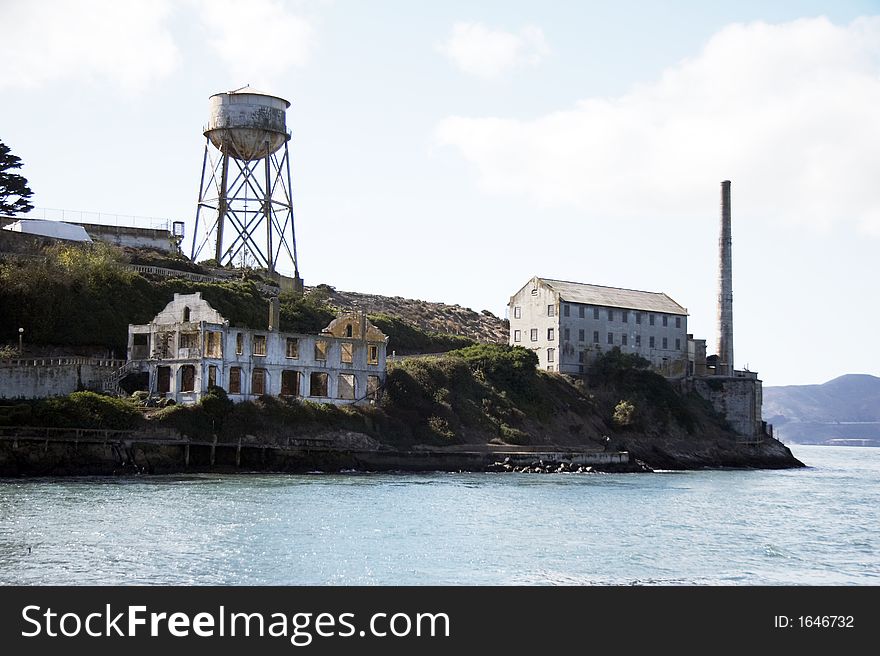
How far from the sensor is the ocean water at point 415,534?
1188 inches

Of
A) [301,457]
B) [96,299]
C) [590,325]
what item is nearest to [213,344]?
[301,457]

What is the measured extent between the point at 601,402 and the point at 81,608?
6903 cm

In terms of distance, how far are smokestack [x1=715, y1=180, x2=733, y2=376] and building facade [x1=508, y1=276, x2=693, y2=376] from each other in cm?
303

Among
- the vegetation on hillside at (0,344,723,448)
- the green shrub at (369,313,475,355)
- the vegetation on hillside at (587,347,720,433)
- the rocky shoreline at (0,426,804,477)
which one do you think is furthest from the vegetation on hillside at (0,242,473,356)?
the vegetation on hillside at (587,347,720,433)

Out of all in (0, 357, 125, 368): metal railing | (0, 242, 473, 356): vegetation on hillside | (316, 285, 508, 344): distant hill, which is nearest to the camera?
(0, 357, 125, 368): metal railing

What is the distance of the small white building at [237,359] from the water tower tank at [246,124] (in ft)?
70.5

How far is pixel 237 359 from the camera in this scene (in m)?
68.4

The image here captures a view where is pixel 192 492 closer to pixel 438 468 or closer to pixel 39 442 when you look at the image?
pixel 39 442

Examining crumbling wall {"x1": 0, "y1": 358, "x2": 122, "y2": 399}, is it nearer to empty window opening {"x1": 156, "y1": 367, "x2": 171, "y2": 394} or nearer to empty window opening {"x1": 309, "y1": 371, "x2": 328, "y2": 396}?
empty window opening {"x1": 156, "y1": 367, "x2": 171, "y2": 394}

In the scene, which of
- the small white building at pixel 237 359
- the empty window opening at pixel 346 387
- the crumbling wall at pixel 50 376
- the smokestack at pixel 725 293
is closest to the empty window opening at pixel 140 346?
the small white building at pixel 237 359

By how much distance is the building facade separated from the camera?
9312cm

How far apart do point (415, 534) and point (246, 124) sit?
57.3 metres

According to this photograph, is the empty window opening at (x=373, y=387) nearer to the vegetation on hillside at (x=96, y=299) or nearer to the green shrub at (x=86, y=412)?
the vegetation on hillside at (x=96, y=299)

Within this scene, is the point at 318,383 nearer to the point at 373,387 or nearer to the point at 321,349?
the point at 321,349
